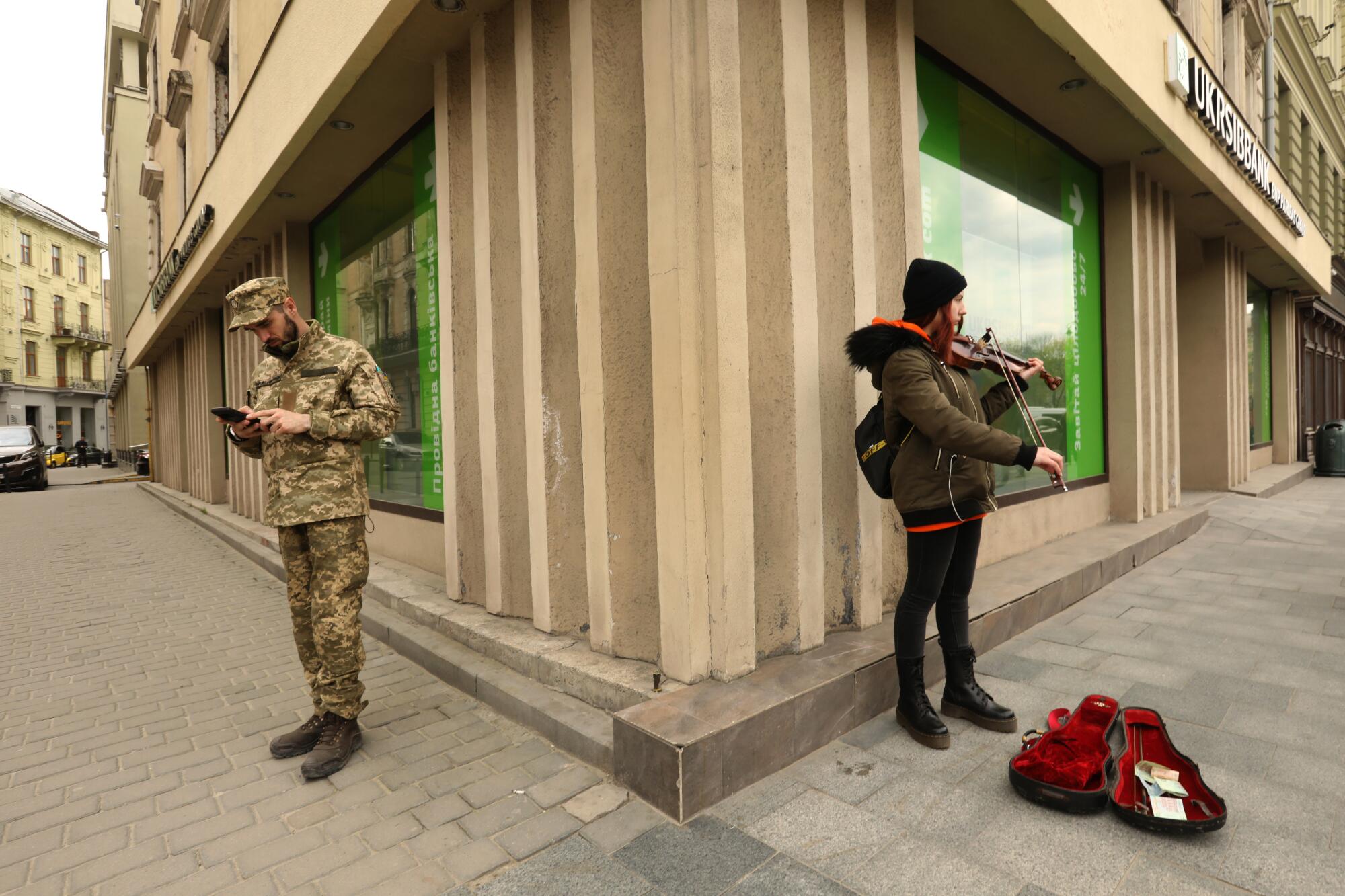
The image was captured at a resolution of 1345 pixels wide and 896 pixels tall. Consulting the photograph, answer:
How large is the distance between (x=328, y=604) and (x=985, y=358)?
318cm

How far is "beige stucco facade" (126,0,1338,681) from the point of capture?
3.20 m

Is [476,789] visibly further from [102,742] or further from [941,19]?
[941,19]

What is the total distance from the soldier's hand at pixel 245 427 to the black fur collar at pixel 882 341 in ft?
8.57

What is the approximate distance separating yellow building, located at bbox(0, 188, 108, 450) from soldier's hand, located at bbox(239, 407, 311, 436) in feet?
176

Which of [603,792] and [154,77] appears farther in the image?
[154,77]

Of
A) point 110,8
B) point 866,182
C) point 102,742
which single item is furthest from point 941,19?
point 110,8

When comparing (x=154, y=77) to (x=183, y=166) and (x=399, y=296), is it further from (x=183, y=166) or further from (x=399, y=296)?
(x=399, y=296)

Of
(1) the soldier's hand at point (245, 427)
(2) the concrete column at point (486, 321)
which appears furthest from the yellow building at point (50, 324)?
(1) the soldier's hand at point (245, 427)

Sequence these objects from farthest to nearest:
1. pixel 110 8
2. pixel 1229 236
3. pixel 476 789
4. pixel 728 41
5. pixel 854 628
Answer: pixel 110 8
pixel 1229 236
pixel 854 628
pixel 728 41
pixel 476 789

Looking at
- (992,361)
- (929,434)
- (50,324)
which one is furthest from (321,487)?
(50,324)

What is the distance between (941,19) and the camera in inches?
187

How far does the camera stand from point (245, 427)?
3070 millimetres

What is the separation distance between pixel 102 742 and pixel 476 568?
83.5 inches

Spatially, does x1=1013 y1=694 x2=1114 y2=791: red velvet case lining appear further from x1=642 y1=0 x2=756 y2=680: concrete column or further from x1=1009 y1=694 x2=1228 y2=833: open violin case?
x1=642 y1=0 x2=756 y2=680: concrete column
